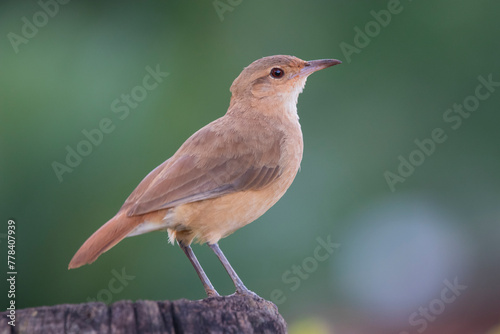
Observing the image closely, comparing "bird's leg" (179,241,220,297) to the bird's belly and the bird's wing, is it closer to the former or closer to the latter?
the bird's belly

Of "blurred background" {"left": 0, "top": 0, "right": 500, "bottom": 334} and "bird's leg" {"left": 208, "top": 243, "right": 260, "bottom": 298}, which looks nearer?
"bird's leg" {"left": 208, "top": 243, "right": 260, "bottom": 298}

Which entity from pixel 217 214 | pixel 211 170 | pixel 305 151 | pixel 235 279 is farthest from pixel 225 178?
pixel 305 151

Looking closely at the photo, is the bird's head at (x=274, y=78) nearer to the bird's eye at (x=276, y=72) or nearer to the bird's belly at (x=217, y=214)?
the bird's eye at (x=276, y=72)

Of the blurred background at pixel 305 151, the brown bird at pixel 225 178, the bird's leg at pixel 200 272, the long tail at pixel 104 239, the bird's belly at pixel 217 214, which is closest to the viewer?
the long tail at pixel 104 239

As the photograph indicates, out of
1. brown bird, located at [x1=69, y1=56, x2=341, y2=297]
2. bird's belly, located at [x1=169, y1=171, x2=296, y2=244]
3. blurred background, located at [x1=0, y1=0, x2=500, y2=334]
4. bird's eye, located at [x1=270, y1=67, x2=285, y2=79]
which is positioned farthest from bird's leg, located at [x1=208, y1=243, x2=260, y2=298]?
bird's eye, located at [x1=270, y1=67, x2=285, y2=79]

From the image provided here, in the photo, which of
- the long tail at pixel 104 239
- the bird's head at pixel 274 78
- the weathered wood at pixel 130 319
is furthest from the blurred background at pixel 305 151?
the weathered wood at pixel 130 319

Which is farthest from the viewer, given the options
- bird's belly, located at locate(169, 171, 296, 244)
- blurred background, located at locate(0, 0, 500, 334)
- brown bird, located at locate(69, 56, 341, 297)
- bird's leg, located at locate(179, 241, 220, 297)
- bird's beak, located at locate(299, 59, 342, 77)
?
blurred background, located at locate(0, 0, 500, 334)
